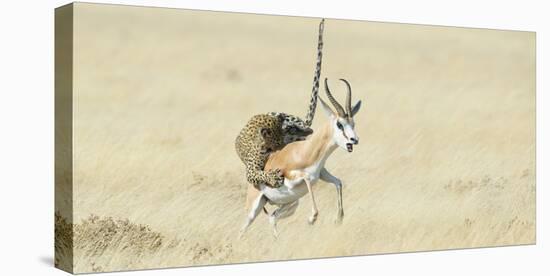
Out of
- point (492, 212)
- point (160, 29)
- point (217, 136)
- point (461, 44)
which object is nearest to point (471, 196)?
point (492, 212)

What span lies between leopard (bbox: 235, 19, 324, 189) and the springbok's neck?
0.95 ft

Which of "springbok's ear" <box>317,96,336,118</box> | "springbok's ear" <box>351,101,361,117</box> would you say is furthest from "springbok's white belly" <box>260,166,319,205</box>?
"springbok's ear" <box>351,101,361,117</box>

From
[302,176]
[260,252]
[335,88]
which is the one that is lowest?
[260,252]

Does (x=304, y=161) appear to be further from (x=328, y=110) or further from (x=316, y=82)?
(x=316, y=82)

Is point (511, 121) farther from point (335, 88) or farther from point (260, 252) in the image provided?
point (260, 252)

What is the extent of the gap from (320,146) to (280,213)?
37.7 inches

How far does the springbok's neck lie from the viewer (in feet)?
41.2

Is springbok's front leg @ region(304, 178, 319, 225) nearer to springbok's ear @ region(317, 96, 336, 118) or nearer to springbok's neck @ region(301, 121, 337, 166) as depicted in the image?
springbok's neck @ region(301, 121, 337, 166)

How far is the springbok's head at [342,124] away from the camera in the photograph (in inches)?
492

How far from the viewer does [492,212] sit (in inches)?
568

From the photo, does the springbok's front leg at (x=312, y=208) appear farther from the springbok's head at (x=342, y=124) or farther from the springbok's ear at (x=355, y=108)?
the springbok's ear at (x=355, y=108)

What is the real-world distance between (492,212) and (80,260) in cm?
584

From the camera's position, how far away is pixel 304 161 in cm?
1254

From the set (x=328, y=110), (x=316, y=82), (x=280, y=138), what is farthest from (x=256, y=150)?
(x=316, y=82)
